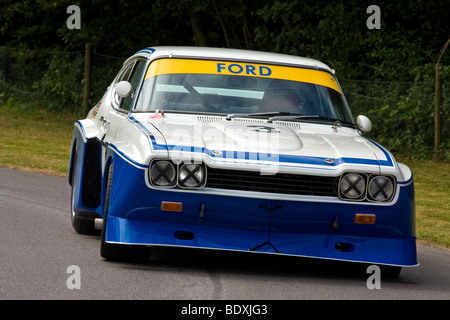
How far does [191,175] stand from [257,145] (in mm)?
553

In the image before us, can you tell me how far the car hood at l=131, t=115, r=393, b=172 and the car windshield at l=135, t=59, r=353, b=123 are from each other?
0.85 ft

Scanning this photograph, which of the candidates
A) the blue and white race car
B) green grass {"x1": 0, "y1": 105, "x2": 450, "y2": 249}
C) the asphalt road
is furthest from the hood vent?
green grass {"x1": 0, "y1": 105, "x2": 450, "y2": 249}

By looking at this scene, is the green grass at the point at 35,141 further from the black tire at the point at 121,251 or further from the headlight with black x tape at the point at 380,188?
the headlight with black x tape at the point at 380,188

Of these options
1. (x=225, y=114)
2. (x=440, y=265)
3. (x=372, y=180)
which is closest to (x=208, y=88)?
(x=225, y=114)

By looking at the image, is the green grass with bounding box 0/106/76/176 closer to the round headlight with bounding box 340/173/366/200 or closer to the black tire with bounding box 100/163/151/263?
the black tire with bounding box 100/163/151/263

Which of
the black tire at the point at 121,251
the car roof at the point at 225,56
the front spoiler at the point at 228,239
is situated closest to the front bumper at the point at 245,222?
the front spoiler at the point at 228,239

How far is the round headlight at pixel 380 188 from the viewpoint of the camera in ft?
21.8

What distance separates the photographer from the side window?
8.08 m

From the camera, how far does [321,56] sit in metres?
22.7

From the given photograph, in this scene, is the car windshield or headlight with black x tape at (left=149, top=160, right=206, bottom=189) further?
the car windshield

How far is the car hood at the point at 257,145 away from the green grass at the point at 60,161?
3072mm

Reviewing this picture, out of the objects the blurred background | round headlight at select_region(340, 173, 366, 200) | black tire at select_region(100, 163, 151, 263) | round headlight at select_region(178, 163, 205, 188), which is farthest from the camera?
the blurred background

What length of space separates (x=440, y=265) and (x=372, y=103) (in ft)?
37.9
